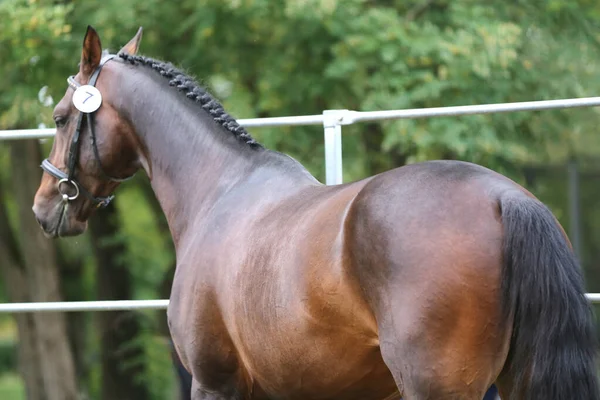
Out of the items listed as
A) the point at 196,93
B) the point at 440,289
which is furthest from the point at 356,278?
the point at 196,93

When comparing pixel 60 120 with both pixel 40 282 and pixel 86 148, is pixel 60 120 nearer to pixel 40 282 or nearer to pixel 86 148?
pixel 86 148

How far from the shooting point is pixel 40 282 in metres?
9.91

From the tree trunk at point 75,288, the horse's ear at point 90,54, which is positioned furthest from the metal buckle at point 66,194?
the tree trunk at point 75,288

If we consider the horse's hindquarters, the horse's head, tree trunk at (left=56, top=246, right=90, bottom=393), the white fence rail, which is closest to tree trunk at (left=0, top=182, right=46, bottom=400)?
tree trunk at (left=56, top=246, right=90, bottom=393)

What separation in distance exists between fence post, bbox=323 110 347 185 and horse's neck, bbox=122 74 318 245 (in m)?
0.56

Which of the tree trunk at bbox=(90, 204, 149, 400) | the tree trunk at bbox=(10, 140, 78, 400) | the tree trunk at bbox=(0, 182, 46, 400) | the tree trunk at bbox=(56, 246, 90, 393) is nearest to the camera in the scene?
the tree trunk at bbox=(10, 140, 78, 400)

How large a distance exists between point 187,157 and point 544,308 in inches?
73.2

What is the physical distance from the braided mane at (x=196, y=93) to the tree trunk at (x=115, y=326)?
23.3ft

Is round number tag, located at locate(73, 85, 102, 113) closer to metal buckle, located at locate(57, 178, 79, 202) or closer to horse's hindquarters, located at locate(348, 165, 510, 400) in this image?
metal buckle, located at locate(57, 178, 79, 202)

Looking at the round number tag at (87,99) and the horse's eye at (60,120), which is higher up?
the round number tag at (87,99)

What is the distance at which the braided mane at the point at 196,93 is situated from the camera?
3893mm

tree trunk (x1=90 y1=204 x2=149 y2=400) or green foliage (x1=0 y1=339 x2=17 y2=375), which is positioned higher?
tree trunk (x1=90 y1=204 x2=149 y2=400)

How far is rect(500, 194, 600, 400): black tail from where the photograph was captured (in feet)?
8.25

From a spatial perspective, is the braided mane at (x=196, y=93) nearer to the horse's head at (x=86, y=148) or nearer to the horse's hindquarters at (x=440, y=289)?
the horse's head at (x=86, y=148)
